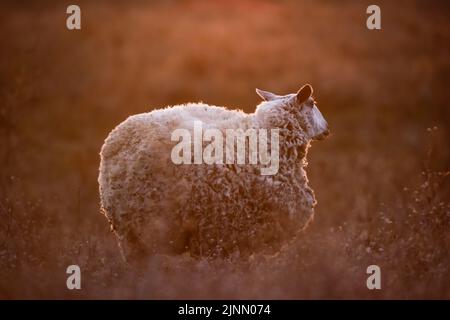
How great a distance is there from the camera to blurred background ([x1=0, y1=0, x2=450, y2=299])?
28.7 feet

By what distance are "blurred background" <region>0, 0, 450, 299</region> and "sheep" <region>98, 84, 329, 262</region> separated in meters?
0.30

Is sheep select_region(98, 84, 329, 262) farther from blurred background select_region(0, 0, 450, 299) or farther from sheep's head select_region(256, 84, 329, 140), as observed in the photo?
blurred background select_region(0, 0, 450, 299)

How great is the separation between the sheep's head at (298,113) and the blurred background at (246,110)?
1.45 meters

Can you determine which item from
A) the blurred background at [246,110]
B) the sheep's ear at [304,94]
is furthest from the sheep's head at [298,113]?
the blurred background at [246,110]

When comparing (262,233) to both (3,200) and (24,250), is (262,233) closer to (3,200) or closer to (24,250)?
(24,250)

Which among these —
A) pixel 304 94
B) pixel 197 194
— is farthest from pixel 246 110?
pixel 197 194

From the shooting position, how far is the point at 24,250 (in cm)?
965

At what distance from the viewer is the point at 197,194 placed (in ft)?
28.9

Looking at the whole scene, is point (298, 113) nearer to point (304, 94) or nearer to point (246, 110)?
point (304, 94)

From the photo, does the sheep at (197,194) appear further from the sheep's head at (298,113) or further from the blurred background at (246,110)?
the blurred background at (246,110)

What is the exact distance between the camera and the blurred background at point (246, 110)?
344 inches

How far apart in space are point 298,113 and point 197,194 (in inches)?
69.3

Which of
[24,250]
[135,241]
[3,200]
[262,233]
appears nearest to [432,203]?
[262,233]

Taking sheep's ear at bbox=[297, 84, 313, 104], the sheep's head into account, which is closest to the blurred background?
the sheep's head
